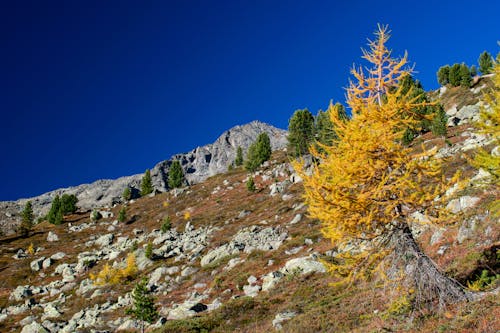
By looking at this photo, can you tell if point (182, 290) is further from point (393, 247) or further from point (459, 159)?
point (459, 159)

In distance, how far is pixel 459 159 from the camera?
37.2 meters

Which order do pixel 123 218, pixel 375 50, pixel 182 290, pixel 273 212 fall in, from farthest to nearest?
pixel 123 218
pixel 273 212
pixel 182 290
pixel 375 50

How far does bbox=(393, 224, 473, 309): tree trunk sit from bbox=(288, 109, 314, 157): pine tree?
68.7m

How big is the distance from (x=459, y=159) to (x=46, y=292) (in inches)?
2171

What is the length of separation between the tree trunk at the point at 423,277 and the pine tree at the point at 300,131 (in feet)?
226

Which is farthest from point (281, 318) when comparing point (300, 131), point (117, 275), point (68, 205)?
point (68, 205)

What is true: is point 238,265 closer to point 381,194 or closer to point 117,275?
point 117,275

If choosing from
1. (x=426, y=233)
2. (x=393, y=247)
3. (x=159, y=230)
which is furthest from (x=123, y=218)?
(x=393, y=247)

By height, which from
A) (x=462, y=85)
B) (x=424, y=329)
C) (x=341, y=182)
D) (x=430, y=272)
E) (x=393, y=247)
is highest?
(x=462, y=85)

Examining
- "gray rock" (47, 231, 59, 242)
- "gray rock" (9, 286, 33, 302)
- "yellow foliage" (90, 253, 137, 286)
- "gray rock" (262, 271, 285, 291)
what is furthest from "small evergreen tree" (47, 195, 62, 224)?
"gray rock" (262, 271, 285, 291)

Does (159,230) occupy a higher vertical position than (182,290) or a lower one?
higher

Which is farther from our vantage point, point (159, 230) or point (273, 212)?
point (159, 230)

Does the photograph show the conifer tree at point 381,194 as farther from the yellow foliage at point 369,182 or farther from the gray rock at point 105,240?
the gray rock at point 105,240

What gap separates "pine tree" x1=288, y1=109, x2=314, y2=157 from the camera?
81.1 meters
